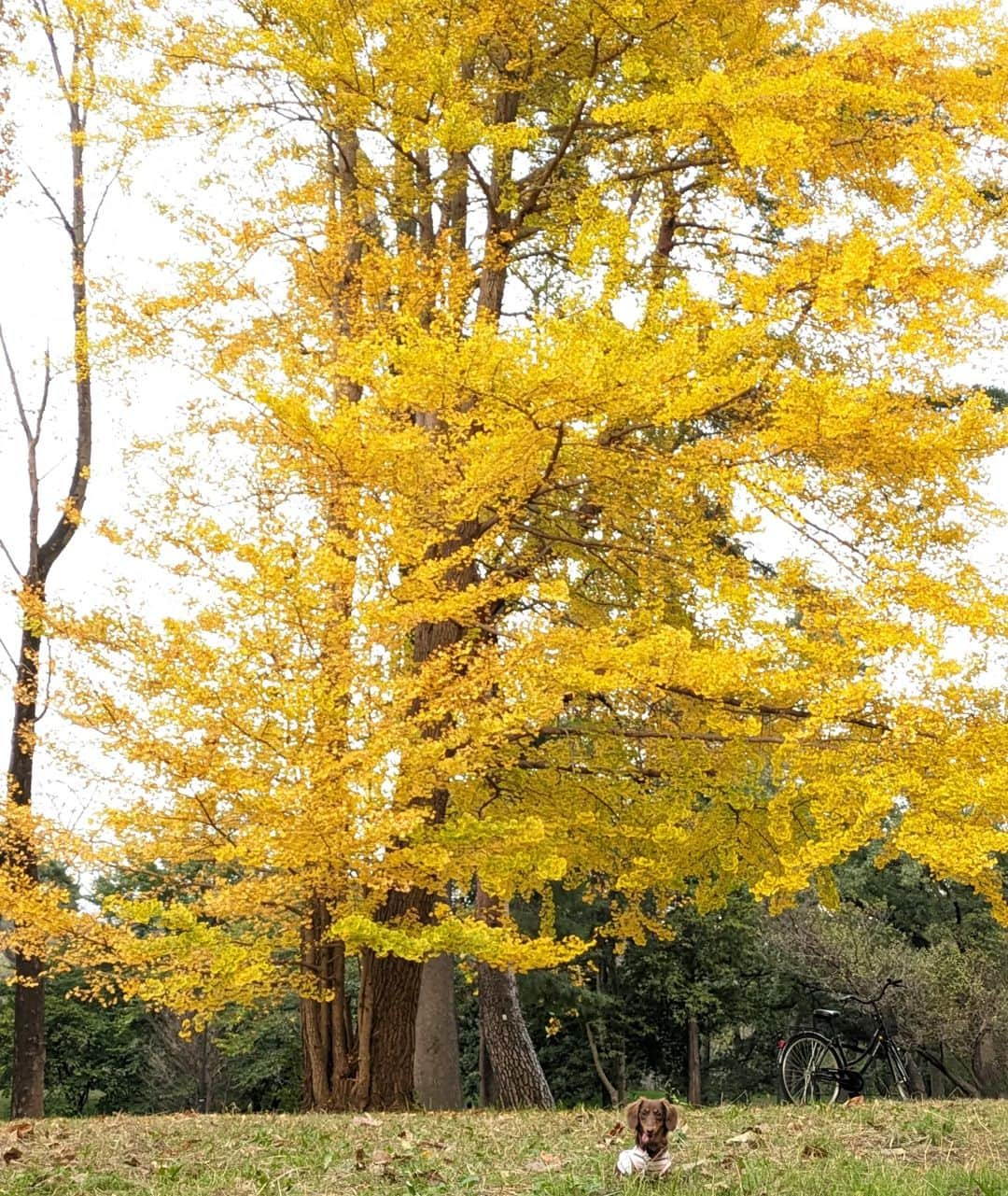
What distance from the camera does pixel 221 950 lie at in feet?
21.5

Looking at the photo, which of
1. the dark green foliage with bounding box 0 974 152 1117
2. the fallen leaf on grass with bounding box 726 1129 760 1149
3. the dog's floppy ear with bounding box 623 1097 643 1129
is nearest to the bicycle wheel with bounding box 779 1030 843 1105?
the fallen leaf on grass with bounding box 726 1129 760 1149

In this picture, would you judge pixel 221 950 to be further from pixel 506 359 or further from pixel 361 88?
pixel 361 88

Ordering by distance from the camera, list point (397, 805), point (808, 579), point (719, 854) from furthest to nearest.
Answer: point (719, 854), point (808, 579), point (397, 805)

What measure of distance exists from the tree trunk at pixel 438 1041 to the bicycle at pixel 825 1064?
12.3 feet

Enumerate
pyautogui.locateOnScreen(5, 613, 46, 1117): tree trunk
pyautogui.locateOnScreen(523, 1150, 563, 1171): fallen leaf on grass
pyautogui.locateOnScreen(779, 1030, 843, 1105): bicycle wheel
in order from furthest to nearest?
pyautogui.locateOnScreen(5, 613, 46, 1117): tree trunk
pyautogui.locateOnScreen(779, 1030, 843, 1105): bicycle wheel
pyautogui.locateOnScreen(523, 1150, 563, 1171): fallen leaf on grass

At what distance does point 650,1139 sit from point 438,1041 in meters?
9.07

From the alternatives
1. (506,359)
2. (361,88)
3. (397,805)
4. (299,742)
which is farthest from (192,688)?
(361,88)

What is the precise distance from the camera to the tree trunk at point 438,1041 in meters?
12.2

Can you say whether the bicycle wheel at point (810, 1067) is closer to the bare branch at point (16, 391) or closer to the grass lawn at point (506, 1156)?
the grass lawn at point (506, 1156)

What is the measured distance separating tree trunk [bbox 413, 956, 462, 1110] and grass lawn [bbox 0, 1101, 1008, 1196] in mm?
6114

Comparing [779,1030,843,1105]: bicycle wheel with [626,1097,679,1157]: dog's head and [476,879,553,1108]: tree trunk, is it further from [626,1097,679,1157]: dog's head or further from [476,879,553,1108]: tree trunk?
[626,1097,679,1157]: dog's head

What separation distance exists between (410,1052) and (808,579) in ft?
14.0

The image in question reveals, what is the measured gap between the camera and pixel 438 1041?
488 inches

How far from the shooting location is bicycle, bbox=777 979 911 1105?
9.21m
